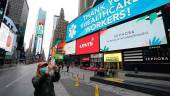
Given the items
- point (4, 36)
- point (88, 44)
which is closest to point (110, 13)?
point (88, 44)

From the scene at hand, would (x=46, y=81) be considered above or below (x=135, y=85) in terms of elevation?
above

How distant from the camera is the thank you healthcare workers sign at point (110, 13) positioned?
22.0m

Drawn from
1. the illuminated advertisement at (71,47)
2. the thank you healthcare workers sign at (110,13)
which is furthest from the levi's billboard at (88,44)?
the illuminated advertisement at (71,47)

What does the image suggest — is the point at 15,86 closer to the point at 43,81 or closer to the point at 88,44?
the point at 43,81

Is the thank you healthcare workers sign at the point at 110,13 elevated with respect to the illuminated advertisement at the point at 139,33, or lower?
elevated

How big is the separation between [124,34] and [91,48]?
515 inches

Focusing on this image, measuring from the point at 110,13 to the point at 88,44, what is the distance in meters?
11.7

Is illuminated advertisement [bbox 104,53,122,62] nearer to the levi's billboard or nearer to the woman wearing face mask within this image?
the levi's billboard

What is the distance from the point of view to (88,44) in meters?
38.8

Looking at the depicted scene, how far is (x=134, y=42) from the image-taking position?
2234 centimetres

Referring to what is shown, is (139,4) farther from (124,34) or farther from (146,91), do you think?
(146,91)

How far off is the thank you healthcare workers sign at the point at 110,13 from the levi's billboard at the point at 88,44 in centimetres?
131

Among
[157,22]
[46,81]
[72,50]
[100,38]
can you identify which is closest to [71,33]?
[72,50]

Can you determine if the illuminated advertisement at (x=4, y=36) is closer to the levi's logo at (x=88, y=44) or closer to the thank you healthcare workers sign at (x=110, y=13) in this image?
the thank you healthcare workers sign at (x=110, y=13)
